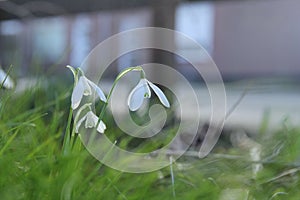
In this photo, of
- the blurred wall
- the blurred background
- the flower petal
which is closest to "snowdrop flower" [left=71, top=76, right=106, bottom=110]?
the flower petal

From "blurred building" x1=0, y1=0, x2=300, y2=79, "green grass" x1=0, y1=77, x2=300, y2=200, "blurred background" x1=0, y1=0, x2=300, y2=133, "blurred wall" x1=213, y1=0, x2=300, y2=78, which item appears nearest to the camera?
"green grass" x1=0, y1=77, x2=300, y2=200

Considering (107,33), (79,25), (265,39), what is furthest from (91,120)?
(265,39)

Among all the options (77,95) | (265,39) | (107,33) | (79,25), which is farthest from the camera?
(265,39)

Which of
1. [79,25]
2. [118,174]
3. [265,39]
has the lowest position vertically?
[265,39]

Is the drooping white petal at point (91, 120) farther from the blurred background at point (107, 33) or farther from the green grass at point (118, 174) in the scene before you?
the blurred background at point (107, 33)

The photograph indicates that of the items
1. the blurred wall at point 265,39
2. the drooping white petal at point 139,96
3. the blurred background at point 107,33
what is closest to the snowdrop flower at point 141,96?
the drooping white petal at point 139,96

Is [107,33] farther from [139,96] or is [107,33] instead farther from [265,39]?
[265,39]

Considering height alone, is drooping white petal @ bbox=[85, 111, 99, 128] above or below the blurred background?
above

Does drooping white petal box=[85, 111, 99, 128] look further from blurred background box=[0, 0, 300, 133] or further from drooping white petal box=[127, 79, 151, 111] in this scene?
blurred background box=[0, 0, 300, 133]

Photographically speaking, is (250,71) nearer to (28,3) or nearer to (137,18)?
(137,18)
